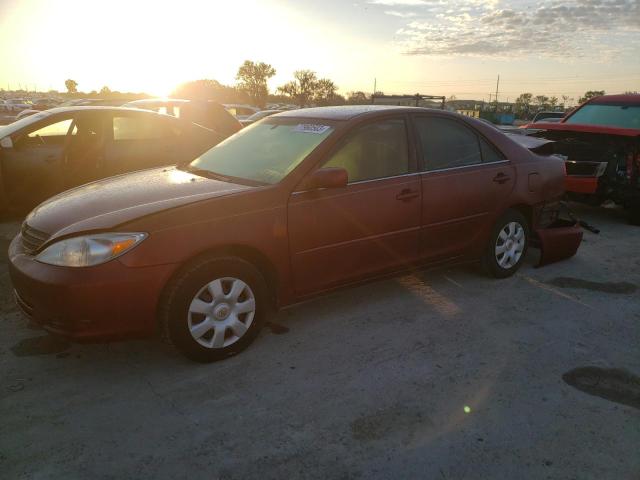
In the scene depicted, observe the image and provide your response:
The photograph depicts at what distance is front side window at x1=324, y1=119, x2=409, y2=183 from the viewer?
3531 millimetres

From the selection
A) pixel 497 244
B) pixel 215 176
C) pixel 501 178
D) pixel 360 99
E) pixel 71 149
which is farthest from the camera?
pixel 360 99

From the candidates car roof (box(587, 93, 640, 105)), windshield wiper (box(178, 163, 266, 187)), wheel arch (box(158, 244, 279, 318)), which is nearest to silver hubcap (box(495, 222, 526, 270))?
wheel arch (box(158, 244, 279, 318))

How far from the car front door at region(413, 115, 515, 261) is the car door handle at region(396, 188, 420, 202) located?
4.2 inches

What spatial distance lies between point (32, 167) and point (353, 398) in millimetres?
5110

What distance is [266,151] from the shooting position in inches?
148

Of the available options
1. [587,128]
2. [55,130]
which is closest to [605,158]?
[587,128]

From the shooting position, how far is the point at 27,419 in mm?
2553

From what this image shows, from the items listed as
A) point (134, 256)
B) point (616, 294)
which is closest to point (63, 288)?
point (134, 256)

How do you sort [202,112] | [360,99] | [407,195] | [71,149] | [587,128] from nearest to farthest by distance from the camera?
1. [407,195]
2. [71,149]
3. [587,128]
4. [202,112]
5. [360,99]

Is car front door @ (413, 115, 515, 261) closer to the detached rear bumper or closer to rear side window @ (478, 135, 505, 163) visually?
rear side window @ (478, 135, 505, 163)

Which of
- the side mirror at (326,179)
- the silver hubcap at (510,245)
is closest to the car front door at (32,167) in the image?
the side mirror at (326,179)

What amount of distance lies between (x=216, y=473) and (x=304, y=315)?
176cm

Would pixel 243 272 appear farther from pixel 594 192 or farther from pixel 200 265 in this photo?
pixel 594 192

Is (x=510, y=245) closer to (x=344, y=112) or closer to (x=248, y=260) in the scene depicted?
(x=344, y=112)
